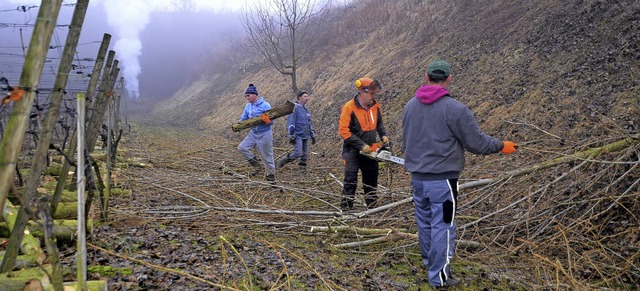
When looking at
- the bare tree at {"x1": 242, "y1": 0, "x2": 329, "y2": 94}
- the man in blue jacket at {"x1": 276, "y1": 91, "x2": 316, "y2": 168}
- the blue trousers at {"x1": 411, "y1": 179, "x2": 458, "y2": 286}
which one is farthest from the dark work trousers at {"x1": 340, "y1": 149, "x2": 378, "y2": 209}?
the bare tree at {"x1": 242, "y1": 0, "x2": 329, "y2": 94}

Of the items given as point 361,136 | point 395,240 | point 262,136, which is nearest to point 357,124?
point 361,136

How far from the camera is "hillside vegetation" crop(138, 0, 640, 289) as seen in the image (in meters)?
4.45

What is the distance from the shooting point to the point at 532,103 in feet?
28.6

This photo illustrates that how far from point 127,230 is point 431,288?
3.34m

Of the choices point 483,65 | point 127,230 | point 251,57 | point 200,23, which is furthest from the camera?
point 200,23

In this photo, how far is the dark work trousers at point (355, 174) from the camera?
5.97 metres

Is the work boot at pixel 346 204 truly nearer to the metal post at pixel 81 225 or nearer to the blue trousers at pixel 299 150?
the blue trousers at pixel 299 150

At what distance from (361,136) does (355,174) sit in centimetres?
52

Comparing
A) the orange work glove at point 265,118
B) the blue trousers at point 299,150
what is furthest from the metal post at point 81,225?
the blue trousers at point 299,150

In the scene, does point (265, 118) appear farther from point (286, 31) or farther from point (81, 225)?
point (286, 31)

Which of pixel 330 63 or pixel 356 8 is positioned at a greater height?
pixel 356 8

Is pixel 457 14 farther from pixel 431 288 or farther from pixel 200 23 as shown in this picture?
pixel 200 23

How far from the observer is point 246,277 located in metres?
3.87

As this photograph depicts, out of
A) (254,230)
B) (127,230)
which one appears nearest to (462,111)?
(254,230)
